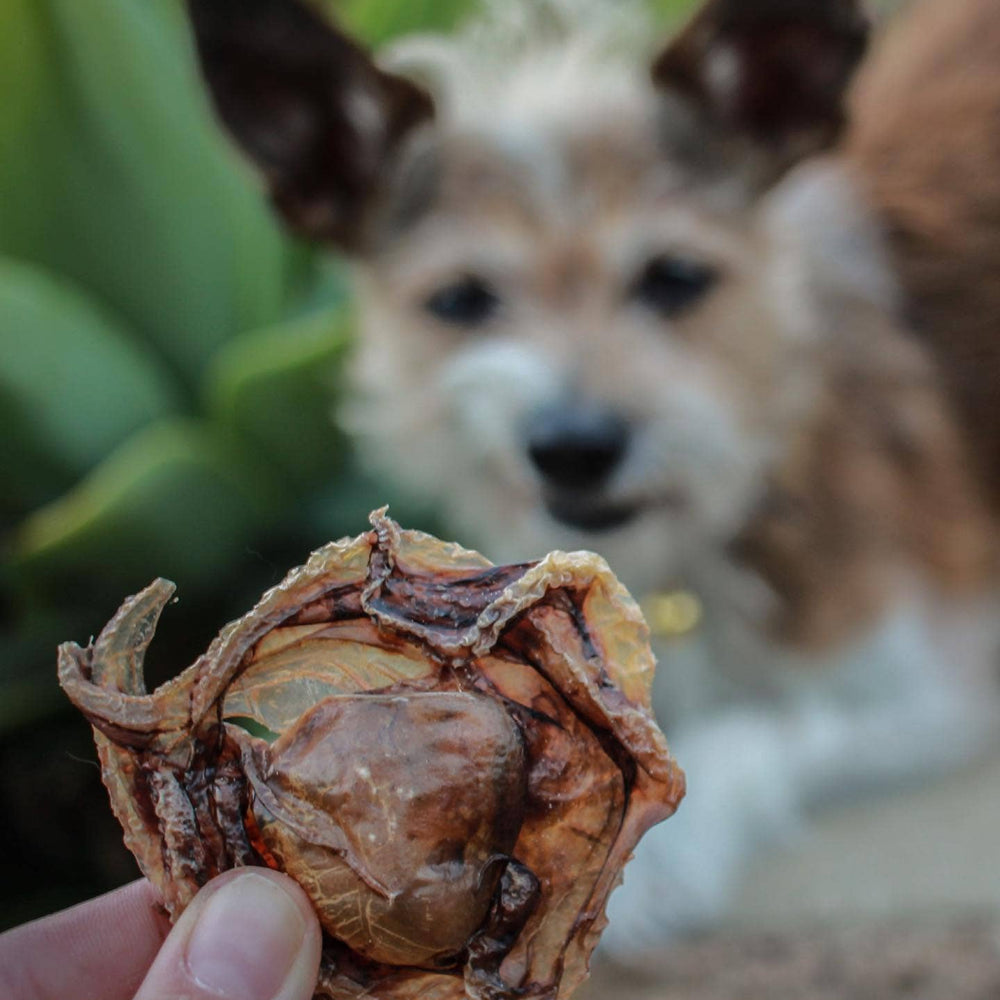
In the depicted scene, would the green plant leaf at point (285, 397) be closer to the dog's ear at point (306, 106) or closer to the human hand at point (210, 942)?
the dog's ear at point (306, 106)

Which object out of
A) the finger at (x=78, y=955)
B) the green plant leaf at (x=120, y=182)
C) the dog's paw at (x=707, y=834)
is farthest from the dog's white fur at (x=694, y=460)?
the finger at (x=78, y=955)

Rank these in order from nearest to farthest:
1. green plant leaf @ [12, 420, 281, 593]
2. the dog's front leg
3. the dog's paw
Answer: green plant leaf @ [12, 420, 281, 593], the dog's paw, the dog's front leg

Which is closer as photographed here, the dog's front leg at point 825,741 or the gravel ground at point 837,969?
the gravel ground at point 837,969

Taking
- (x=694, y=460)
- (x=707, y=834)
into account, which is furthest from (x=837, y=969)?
(x=694, y=460)

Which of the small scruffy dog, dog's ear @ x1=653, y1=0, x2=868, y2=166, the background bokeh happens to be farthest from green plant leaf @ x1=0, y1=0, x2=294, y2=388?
dog's ear @ x1=653, y1=0, x2=868, y2=166

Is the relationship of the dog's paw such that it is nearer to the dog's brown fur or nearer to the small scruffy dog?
the small scruffy dog
